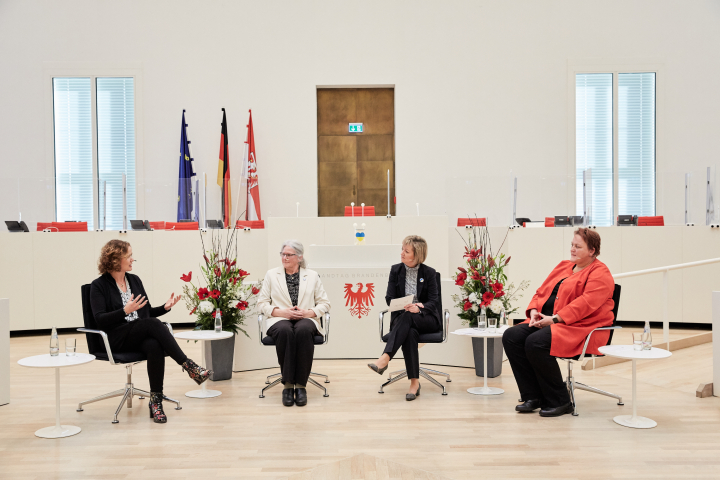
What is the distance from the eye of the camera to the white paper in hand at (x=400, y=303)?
4418 millimetres

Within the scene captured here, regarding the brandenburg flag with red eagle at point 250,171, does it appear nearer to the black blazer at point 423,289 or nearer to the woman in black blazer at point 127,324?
the black blazer at point 423,289

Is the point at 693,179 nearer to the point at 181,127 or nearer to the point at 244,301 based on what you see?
the point at 244,301

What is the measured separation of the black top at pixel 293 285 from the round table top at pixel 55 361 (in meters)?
1.52

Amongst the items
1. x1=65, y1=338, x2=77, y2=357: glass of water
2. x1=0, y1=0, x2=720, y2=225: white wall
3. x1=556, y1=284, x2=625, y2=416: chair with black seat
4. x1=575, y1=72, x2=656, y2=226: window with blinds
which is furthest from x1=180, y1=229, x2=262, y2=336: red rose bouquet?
x1=575, y1=72, x2=656, y2=226: window with blinds

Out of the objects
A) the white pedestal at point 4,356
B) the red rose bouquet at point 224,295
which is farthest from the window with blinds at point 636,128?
the white pedestal at point 4,356

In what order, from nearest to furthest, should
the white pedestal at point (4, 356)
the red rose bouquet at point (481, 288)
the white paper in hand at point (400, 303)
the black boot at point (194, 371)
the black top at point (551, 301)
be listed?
the black boot at point (194, 371) → the black top at point (551, 301) → the white pedestal at point (4, 356) → the white paper in hand at point (400, 303) → the red rose bouquet at point (481, 288)

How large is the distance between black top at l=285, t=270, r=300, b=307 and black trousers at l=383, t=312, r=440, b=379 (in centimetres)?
81

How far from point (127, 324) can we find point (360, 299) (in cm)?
238

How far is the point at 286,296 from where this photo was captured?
4.56 meters

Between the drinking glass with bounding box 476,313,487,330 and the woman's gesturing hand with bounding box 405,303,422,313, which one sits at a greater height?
the woman's gesturing hand with bounding box 405,303,422,313

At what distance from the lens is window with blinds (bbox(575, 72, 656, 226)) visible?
9562mm

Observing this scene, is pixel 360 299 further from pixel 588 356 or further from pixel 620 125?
pixel 620 125

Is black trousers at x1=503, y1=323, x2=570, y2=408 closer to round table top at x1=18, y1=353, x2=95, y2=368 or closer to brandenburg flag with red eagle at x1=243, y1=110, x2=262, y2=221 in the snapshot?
round table top at x1=18, y1=353, x2=95, y2=368

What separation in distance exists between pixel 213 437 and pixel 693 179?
279 inches
